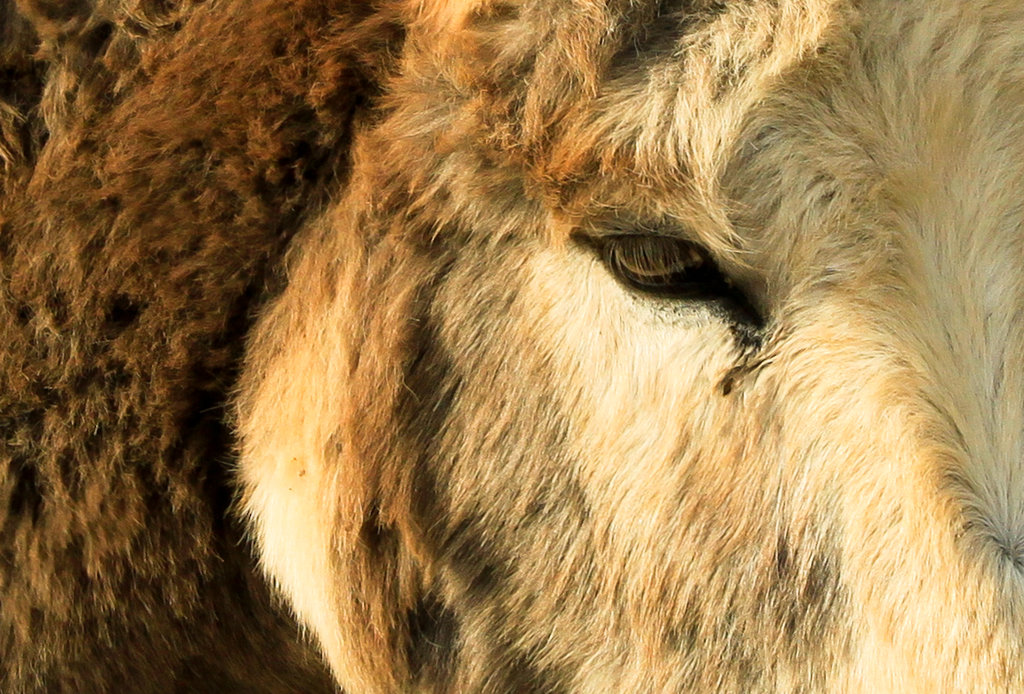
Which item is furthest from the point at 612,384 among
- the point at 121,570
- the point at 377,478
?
the point at 121,570

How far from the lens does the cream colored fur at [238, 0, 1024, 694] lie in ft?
4.37

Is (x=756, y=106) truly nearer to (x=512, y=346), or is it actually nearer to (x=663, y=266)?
(x=663, y=266)

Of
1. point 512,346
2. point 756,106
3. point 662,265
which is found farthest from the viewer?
point 512,346

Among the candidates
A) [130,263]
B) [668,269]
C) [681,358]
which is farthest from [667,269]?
[130,263]

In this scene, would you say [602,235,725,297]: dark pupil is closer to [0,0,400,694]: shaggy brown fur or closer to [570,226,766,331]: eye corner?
[570,226,766,331]: eye corner

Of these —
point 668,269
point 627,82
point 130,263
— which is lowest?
point 130,263

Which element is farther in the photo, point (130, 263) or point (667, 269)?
point (130, 263)

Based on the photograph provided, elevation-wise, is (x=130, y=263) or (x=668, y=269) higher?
(x=668, y=269)

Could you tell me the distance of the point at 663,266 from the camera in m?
1.42

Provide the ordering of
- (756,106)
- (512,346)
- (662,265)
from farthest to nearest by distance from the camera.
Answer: (512,346)
(662,265)
(756,106)

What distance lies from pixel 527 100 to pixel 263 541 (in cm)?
81

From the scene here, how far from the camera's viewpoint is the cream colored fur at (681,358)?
4.37ft

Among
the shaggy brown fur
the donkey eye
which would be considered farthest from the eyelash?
the shaggy brown fur

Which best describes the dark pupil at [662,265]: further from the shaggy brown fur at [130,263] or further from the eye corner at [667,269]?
the shaggy brown fur at [130,263]
